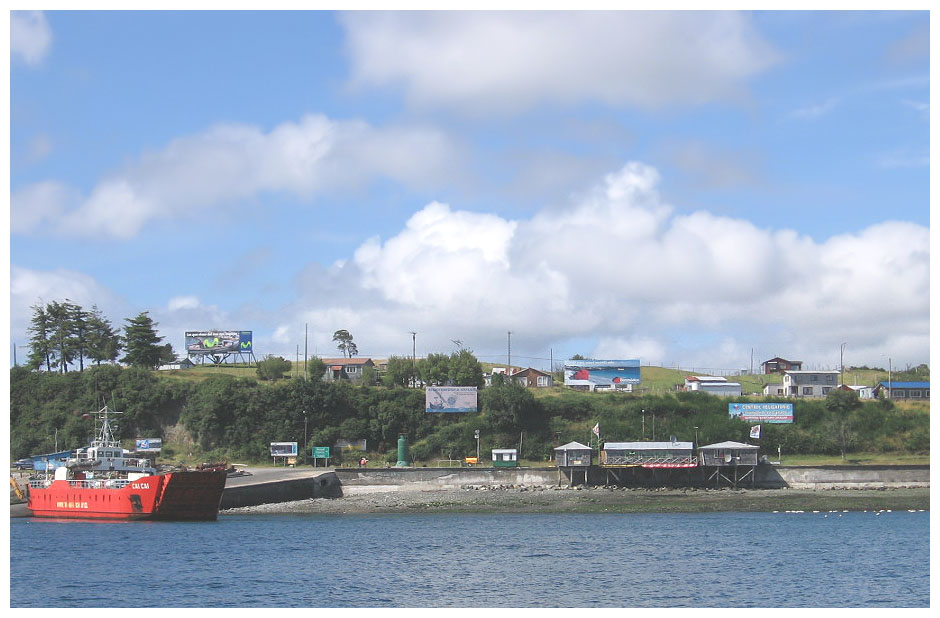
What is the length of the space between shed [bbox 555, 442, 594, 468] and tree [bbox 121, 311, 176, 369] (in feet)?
183

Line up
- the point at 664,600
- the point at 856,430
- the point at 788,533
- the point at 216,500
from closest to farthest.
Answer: the point at 664,600 → the point at 788,533 → the point at 216,500 → the point at 856,430

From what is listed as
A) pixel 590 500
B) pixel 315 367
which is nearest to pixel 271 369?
pixel 315 367

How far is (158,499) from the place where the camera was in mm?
61906

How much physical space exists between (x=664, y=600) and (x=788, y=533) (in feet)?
67.7

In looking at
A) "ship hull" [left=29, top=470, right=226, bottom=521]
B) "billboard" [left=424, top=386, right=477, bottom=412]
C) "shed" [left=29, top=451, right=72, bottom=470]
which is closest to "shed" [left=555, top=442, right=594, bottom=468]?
"billboard" [left=424, top=386, right=477, bottom=412]

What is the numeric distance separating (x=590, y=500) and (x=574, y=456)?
7.12 m

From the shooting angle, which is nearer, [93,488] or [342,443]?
[93,488]

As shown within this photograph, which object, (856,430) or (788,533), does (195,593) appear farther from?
(856,430)

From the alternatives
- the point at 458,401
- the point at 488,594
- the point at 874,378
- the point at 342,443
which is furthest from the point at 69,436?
the point at 874,378

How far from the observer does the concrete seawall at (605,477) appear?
2916 inches

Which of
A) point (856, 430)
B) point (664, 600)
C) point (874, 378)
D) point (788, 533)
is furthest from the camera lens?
point (874, 378)

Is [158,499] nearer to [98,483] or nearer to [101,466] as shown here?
[98,483]

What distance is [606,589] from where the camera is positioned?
36.4 meters

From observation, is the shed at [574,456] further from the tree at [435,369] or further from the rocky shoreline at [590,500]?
the tree at [435,369]
